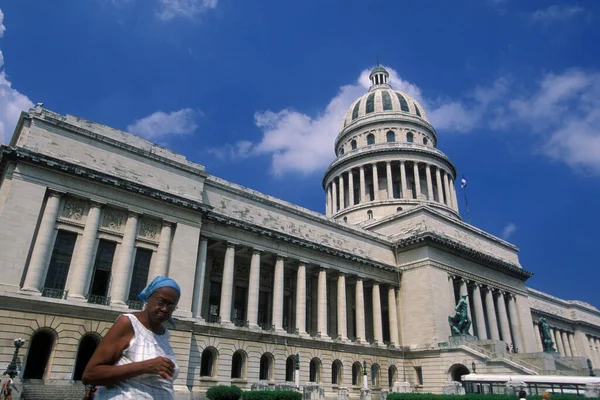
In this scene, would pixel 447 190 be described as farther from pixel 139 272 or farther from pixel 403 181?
pixel 139 272

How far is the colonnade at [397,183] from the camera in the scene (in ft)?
216

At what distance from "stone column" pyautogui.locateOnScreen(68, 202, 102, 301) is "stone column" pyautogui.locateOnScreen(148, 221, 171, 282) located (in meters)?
4.26

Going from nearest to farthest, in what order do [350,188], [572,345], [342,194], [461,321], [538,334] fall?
[461,321]
[538,334]
[350,188]
[342,194]
[572,345]

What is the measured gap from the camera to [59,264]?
28156 millimetres

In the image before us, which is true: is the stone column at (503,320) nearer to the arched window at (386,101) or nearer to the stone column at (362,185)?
the stone column at (362,185)

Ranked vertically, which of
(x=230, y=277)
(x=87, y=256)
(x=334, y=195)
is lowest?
(x=87, y=256)

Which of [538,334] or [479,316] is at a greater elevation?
[538,334]

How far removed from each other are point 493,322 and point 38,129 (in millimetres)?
46735

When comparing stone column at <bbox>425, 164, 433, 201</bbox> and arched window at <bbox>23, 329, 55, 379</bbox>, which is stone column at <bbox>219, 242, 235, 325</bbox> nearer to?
arched window at <bbox>23, 329, 55, 379</bbox>

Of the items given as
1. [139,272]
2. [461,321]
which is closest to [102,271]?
[139,272]

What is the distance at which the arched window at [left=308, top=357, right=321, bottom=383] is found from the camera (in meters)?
38.8

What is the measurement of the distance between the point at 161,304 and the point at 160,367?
0.61 meters

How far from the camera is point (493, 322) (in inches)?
1946

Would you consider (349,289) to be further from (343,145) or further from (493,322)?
(343,145)
